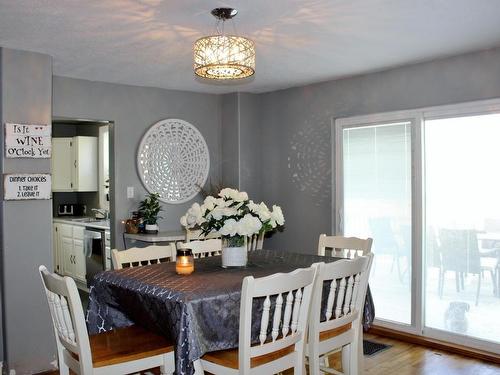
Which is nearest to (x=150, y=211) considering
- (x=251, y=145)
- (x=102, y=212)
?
(x=251, y=145)

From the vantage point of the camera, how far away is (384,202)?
4.51m

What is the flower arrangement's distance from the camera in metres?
2.77

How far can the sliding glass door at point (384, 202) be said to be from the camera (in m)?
4.35

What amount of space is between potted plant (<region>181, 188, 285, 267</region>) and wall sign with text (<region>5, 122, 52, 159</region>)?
1.46m

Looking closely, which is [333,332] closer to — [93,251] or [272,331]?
[272,331]

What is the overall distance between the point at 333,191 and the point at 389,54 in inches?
58.5

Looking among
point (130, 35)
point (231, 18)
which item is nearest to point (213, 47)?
point (231, 18)

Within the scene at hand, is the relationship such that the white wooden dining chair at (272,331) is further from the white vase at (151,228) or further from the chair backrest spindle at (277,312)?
the white vase at (151,228)

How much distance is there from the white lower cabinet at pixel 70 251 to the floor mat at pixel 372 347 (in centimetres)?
345

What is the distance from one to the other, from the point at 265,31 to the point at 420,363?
2.64m

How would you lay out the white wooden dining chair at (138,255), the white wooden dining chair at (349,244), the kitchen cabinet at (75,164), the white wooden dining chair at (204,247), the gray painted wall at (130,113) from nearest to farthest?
the white wooden dining chair at (138,255), the white wooden dining chair at (349,244), the white wooden dining chair at (204,247), the gray painted wall at (130,113), the kitchen cabinet at (75,164)

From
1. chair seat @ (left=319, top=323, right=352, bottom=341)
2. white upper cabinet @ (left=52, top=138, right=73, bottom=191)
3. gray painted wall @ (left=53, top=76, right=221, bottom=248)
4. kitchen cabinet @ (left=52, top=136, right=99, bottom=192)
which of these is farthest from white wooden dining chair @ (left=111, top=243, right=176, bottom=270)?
white upper cabinet @ (left=52, top=138, right=73, bottom=191)

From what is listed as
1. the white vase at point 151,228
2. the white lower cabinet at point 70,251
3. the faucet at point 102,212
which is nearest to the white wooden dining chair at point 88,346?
the white vase at point 151,228

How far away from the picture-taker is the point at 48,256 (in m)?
3.78
